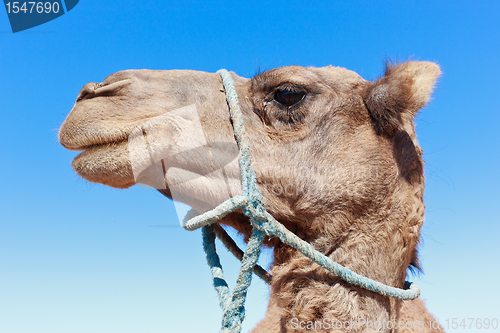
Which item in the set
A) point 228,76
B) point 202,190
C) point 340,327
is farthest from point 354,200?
point 228,76

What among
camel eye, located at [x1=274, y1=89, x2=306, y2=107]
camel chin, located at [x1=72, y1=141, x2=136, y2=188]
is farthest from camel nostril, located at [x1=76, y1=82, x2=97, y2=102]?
camel eye, located at [x1=274, y1=89, x2=306, y2=107]

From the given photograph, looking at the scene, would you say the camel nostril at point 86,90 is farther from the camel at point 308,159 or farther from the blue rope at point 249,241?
the blue rope at point 249,241

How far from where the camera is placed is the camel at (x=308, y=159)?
247 cm

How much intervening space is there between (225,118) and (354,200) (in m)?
0.90

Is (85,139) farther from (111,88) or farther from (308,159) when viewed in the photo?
(308,159)

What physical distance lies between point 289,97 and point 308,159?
0.43 meters

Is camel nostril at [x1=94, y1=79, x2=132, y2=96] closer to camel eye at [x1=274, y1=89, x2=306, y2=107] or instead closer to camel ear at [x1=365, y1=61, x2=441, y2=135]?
camel eye at [x1=274, y1=89, x2=306, y2=107]

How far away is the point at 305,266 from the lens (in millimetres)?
2564

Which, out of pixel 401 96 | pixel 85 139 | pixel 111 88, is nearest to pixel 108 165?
pixel 85 139

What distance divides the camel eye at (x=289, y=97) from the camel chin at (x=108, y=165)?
Answer: 99 centimetres

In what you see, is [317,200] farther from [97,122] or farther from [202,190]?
[97,122]

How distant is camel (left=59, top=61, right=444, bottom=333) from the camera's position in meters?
2.47

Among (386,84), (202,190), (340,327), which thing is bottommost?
(340,327)

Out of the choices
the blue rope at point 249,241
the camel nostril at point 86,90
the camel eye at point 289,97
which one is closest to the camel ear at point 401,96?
the camel eye at point 289,97
